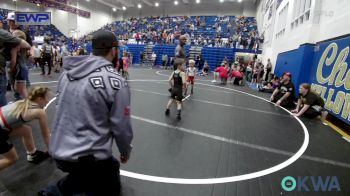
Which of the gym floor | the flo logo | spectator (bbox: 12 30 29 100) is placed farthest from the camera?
spectator (bbox: 12 30 29 100)

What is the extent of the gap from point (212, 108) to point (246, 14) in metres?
31.3

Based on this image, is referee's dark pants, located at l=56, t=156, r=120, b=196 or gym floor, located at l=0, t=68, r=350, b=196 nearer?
referee's dark pants, located at l=56, t=156, r=120, b=196

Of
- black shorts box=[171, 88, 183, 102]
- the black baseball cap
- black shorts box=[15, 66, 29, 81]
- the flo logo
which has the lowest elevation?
the flo logo

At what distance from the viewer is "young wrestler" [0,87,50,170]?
7.47ft

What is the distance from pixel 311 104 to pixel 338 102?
2.12 feet

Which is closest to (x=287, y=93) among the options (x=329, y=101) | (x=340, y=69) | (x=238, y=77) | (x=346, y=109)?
(x=329, y=101)

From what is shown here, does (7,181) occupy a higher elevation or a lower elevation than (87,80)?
lower

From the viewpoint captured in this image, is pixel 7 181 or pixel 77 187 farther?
pixel 7 181

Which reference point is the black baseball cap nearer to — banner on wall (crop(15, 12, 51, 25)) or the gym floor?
the gym floor

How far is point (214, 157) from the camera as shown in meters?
3.58

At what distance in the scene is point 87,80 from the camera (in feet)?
5.24

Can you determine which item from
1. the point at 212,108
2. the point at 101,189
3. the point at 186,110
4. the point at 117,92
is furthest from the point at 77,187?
the point at 212,108

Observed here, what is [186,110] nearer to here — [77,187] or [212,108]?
[212,108]

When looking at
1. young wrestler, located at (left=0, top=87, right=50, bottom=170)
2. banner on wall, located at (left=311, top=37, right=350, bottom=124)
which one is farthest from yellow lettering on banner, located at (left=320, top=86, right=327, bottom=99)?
young wrestler, located at (left=0, top=87, right=50, bottom=170)
